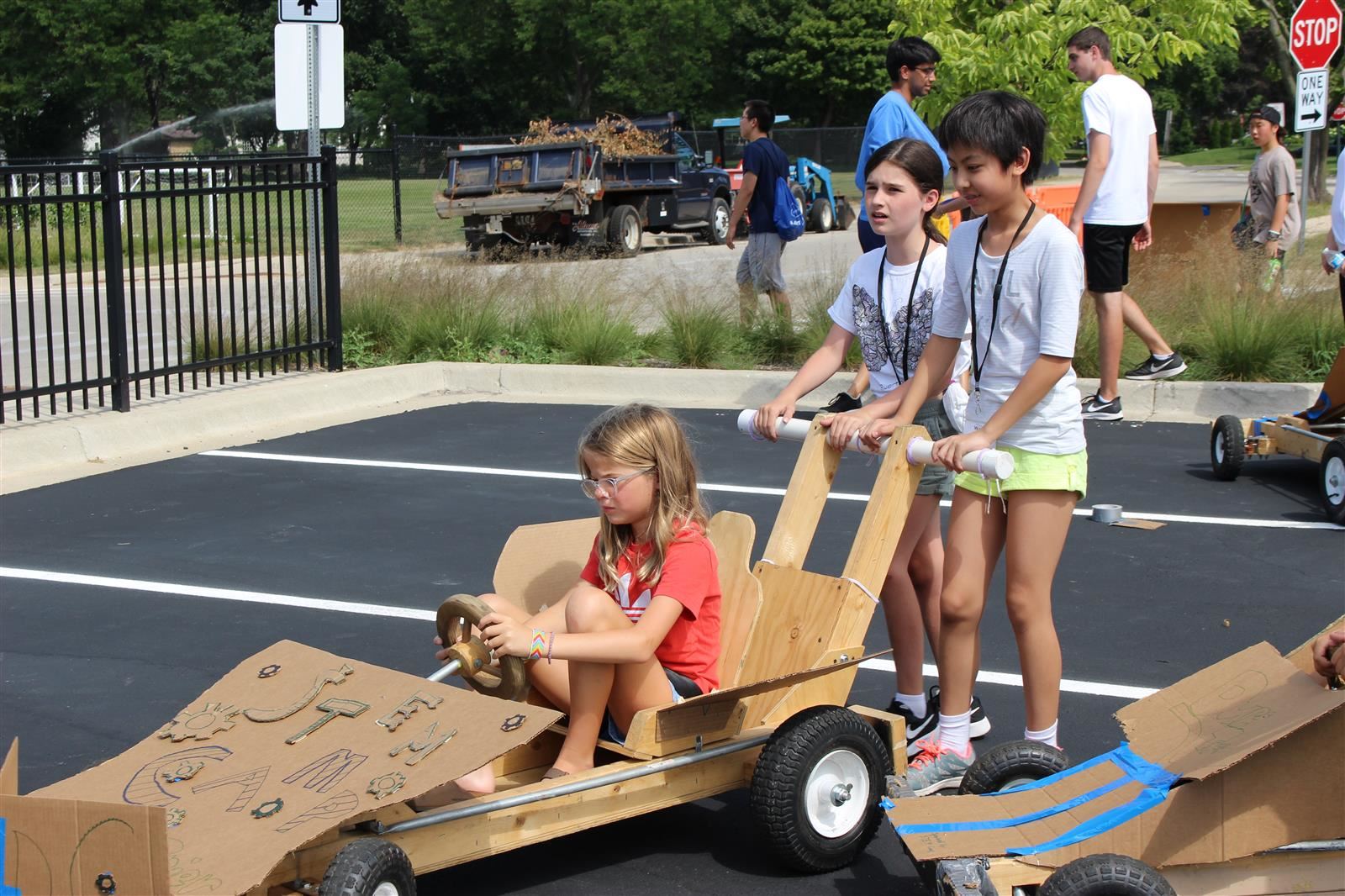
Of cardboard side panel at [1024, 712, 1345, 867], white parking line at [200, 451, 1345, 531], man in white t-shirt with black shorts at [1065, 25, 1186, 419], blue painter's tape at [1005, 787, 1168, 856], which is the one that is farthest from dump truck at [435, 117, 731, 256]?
cardboard side panel at [1024, 712, 1345, 867]

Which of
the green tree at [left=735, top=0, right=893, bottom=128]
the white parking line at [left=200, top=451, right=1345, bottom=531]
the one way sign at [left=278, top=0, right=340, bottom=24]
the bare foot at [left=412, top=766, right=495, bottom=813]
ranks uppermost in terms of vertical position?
the green tree at [left=735, top=0, right=893, bottom=128]

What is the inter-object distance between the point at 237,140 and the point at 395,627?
59.9 m

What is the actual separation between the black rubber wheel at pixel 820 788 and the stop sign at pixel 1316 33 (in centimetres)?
1274

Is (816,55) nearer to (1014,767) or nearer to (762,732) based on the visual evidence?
(762,732)

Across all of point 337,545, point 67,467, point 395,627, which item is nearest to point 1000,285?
point 395,627

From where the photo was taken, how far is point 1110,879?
2.84 m

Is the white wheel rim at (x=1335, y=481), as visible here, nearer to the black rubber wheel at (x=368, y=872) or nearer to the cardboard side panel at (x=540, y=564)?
the cardboard side panel at (x=540, y=564)

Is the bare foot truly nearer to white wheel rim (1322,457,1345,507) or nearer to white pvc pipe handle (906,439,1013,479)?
white pvc pipe handle (906,439,1013,479)

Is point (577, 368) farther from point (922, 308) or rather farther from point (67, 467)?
point (922, 308)

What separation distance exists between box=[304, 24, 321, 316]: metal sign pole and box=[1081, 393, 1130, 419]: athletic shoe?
18.5 ft

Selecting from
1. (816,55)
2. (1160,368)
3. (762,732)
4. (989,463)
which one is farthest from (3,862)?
Answer: (816,55)

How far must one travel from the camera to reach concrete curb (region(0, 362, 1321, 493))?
8.54 metres

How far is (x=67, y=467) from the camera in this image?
8.42m

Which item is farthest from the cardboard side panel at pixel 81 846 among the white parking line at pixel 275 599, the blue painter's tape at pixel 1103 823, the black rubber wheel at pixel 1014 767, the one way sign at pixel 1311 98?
the one way sign at pixel 1311 98
